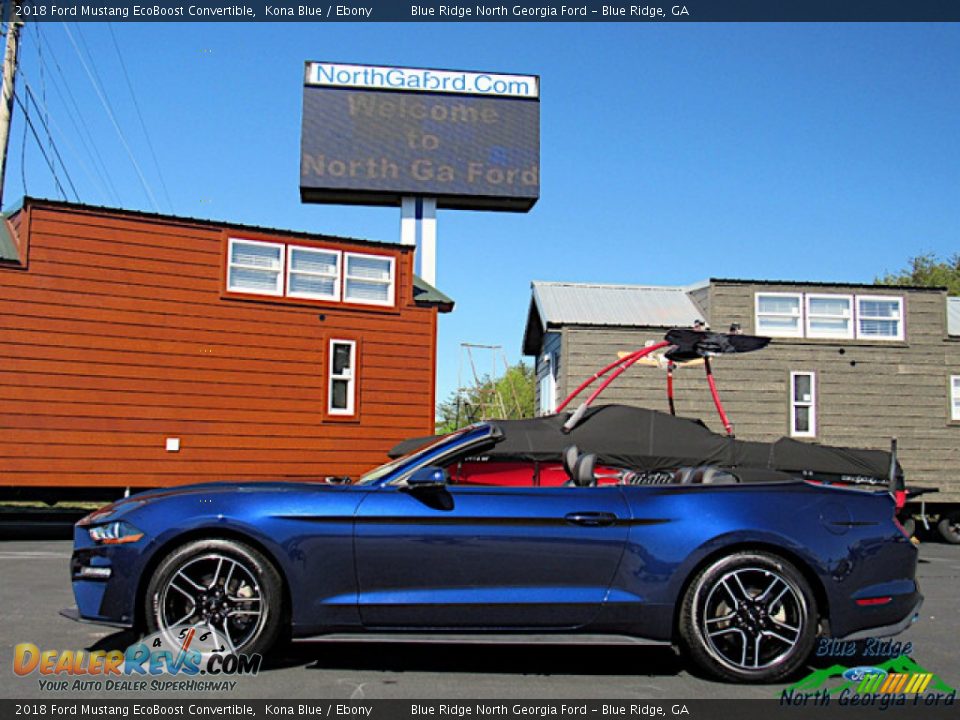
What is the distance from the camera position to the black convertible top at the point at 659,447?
1038 cm

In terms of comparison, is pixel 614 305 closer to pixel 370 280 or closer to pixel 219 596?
pixel 370 280

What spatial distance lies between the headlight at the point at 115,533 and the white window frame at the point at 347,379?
433 inches

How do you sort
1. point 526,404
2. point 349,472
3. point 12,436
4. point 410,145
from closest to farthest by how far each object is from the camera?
1. point 12,436
2. point 349,472
3. point 410,145
4. point 526,404

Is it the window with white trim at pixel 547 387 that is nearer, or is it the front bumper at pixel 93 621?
the front bumper at pixel 93 621

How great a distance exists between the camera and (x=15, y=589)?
27.5ft

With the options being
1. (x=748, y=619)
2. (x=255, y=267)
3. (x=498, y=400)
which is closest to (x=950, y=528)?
(x=255, y=267)

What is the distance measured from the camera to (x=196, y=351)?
1520cm

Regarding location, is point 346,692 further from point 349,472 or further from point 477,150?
point 477,150

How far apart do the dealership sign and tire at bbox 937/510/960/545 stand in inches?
584

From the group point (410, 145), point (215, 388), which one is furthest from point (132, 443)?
point (410, 145)

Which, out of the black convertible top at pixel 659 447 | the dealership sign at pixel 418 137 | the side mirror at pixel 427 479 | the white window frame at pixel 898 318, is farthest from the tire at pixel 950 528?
the side mirror at pixel 427 479

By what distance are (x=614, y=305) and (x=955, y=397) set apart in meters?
6.89

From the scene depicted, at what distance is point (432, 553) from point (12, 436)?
35.5ft

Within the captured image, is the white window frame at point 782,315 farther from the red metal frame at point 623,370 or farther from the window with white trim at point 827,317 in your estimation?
the red metal frame at point 623,370
